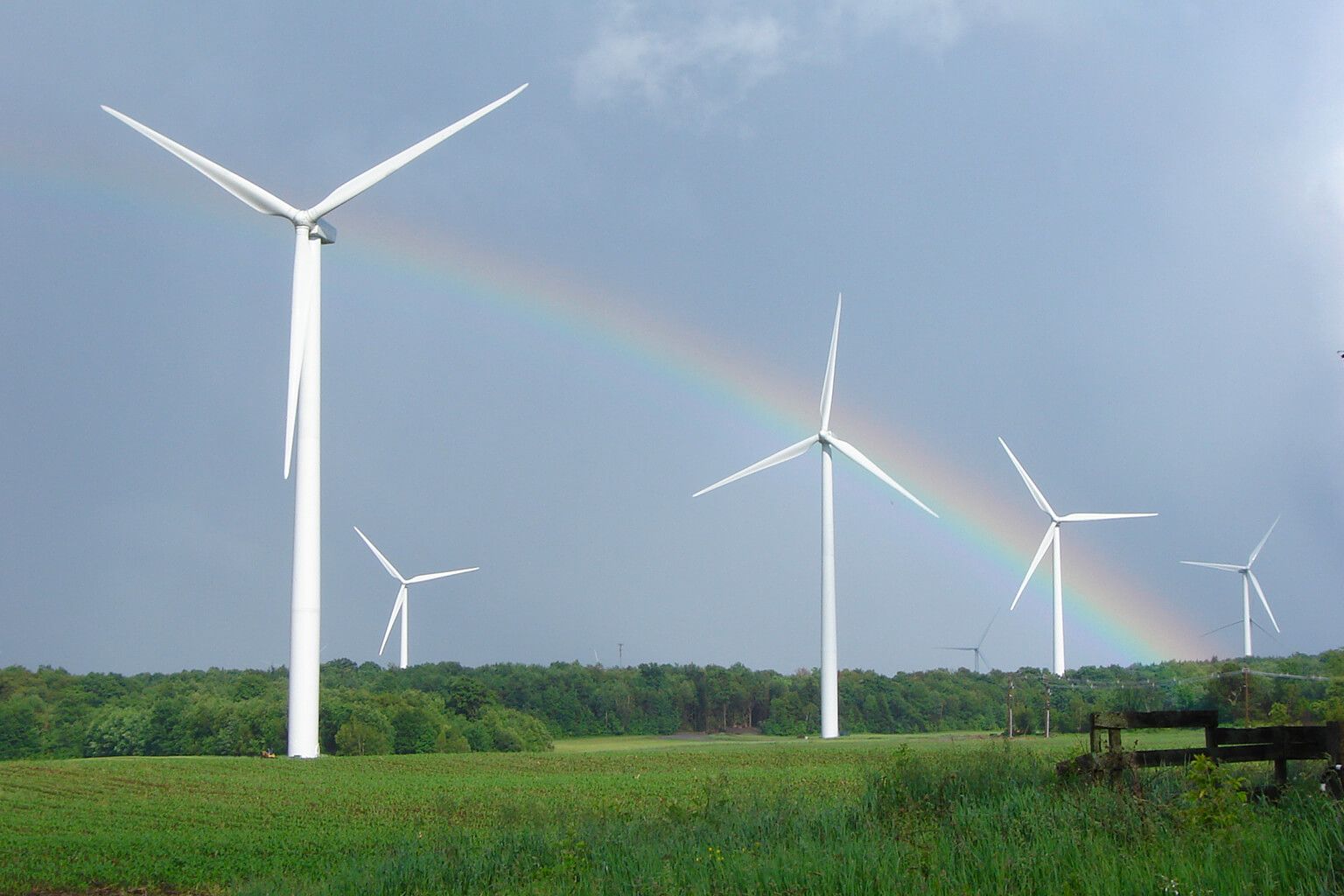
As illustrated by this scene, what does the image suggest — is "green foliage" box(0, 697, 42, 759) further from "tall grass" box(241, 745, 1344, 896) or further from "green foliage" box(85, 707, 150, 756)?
"tall grass" box(241, 745, 1344, 896)

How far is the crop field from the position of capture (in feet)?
36.5

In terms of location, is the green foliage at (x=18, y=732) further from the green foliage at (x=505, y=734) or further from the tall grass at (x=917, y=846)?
the tall grass at (x=917, y=846)

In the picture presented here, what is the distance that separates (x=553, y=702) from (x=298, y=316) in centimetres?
7612

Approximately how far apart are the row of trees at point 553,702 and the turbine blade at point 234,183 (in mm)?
32207

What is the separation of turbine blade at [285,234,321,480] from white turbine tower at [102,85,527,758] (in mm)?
31

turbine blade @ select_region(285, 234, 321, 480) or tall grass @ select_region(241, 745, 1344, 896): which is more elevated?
turbine blade @ select_region(285, 234, 321, 480)

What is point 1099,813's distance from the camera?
13625 millimetres

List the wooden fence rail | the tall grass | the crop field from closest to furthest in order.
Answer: the tall grass
the crop field
the wooden fence rail

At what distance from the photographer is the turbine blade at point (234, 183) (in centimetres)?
4838

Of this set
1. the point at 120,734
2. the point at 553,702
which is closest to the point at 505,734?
the point at 120,734

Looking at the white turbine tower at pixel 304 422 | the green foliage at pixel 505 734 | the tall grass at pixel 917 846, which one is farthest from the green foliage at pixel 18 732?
the tall grass at pixel 917 846

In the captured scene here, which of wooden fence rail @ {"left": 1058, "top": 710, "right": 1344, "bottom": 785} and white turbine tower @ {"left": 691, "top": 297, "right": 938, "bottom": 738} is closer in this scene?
wooden fence rail @ {"left": 1058, "top": 710, "right": 1344, "bottom": 785}

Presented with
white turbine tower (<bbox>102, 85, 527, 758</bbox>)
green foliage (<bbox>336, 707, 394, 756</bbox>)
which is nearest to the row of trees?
green foliage (<bbox>336, 707, 394, 756</bbox>)

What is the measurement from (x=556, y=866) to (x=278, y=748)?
60526mm
